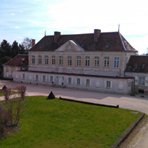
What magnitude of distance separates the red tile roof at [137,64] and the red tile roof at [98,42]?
1.93m

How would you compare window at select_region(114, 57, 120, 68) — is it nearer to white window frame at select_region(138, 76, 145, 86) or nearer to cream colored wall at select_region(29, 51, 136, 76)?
cream colored wall at select_region(29, 51, 136, 76)

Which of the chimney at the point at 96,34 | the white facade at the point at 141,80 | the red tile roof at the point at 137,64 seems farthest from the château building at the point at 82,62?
the white facade at the point at 141,80

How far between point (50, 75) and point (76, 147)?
3635 centimetres

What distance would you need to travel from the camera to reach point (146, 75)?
42.3 metres

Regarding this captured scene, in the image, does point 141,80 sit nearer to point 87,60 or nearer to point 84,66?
point 87,60

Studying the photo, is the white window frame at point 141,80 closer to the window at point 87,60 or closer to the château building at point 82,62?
the château building at point 82,62

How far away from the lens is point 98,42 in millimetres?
49562

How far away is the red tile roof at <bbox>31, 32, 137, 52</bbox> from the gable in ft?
2.96

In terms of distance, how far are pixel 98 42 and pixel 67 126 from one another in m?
31.7

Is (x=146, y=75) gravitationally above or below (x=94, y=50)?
below

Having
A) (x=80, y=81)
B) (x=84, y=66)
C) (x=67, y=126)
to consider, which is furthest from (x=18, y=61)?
(x=67, y=126)

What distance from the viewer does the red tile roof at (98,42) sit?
46.9 metres

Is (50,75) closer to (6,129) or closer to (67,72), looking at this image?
(67,72)

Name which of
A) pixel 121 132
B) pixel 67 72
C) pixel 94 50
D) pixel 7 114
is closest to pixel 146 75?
pixel 94 50
